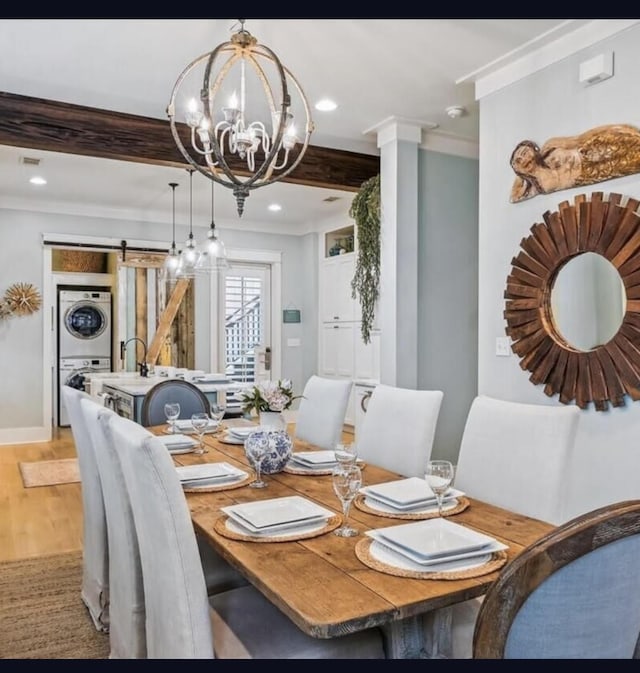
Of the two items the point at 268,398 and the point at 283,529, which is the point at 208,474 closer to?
the point at 268,398

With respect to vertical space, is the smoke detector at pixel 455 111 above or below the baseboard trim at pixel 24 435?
above

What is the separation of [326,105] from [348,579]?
334 centimetres

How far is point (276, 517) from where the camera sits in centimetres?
167

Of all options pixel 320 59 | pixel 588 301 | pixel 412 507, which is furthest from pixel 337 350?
pixel 412 507

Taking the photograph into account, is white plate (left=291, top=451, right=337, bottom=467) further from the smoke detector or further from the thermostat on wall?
the thermostat on wall

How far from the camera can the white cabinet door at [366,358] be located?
22.5 ft

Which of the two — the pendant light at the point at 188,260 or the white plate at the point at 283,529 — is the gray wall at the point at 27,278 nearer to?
the pendant light at the point at 188,260

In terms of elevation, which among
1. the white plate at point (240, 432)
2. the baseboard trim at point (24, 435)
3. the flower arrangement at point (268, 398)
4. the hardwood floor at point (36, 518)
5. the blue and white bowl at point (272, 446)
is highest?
the flower arrangement at point (268, 398)

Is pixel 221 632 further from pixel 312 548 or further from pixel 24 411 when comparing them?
pixel 24 411

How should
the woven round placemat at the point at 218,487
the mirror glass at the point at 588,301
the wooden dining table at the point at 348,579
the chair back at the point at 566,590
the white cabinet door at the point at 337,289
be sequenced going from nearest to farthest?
the chair back at the point at 566,590
the wooden dining table at the point at 348,579
the woven round placemat at the point at 218,487
the mirror glass at the point at 588,301
the white cabinet door at the point at 337,289

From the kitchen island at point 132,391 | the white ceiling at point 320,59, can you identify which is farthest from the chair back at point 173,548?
the kitchen island at point 132,391

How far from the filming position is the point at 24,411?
22.1 ft

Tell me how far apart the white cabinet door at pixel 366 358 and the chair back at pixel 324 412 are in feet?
11.4
